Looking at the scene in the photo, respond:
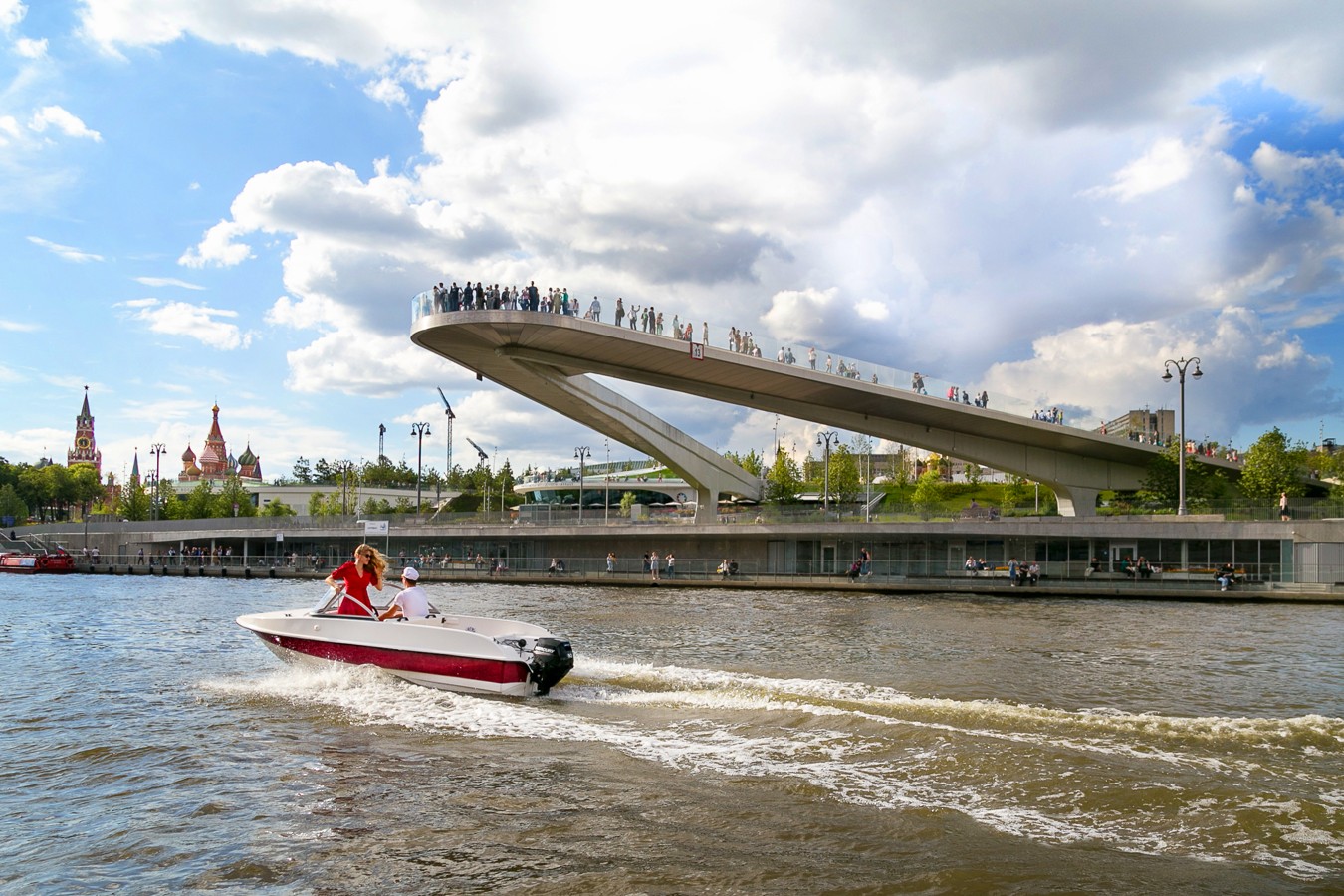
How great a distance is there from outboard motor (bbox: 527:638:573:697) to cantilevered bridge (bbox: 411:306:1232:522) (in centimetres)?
3510

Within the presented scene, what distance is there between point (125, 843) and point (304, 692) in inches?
Answer: 239

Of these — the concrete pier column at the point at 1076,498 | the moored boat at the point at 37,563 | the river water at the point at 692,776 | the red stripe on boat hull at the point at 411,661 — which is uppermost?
the concrete pier column at the point at 1076,498

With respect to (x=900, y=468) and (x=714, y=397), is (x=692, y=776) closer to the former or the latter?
(x=714, y=397)

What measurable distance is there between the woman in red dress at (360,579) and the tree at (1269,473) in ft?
170

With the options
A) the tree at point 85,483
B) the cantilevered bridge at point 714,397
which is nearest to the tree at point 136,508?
the tree at point 85,483

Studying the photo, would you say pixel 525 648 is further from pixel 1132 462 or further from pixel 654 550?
pixel 1132 462

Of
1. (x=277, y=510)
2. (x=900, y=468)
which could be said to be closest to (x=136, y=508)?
(x=277, y=510)

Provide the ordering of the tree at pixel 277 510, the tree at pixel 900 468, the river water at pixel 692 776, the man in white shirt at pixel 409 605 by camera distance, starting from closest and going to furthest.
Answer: the river water at pixel 692 776
the man in white shirt at pixel 409 605
the tree at pixel 277 510
the tree at pixel 900 468

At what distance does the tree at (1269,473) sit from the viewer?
5422cm

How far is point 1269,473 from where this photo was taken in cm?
5528

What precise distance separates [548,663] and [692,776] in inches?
169

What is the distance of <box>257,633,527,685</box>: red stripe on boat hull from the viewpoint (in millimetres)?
12695

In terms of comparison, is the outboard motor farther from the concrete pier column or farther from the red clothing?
the concrete pier column

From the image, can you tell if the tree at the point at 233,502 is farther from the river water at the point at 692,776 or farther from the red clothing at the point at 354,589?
the red clothing at the point at 354,589
